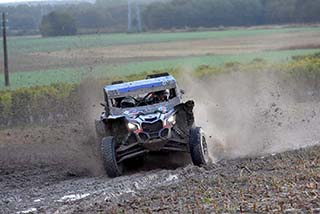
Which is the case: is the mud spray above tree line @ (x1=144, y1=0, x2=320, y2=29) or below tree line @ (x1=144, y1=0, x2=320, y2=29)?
above

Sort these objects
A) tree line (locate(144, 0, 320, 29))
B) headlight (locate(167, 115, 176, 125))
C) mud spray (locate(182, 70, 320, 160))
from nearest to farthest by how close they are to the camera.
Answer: headlight (locate(167, 115, 176, 125))
mud spray (locate(182, 70, 320, 160))
tree line (locate(144, 0, 320, 29))

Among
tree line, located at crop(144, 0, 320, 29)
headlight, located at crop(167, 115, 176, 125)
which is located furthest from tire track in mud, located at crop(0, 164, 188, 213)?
tree line, located at crop(144, 0, 320, 29)

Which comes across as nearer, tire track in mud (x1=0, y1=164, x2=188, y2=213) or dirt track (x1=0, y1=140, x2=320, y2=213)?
dirt track (x1=0, y1=140, x2=320, y2=213)

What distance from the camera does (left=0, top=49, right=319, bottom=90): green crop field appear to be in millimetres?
36344

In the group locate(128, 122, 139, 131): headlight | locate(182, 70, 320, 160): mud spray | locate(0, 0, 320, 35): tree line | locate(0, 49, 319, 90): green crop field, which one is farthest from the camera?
locate(0, 0, 320, 35): tree line

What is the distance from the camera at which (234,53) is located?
155ft

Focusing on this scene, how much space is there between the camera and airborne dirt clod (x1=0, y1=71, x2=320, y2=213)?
40.7 ft

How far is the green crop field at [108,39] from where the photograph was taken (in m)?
45.8

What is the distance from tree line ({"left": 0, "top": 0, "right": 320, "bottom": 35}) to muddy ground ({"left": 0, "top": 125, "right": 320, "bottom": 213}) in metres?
31.1

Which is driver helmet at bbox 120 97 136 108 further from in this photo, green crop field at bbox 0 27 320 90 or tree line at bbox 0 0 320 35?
tree line at bbox 0 0 320 35

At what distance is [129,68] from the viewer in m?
41.4

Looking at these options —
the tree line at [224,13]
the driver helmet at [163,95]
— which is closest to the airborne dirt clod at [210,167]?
the driver helmet at [163,95]

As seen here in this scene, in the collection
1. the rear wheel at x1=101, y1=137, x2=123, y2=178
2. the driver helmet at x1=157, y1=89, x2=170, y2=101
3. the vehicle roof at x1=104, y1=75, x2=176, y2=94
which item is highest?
the vehicle roof at x1=104, y1=75, x2=176, y2=94

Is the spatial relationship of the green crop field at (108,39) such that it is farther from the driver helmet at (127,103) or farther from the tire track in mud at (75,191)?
the tire track in mud at (75,191)
